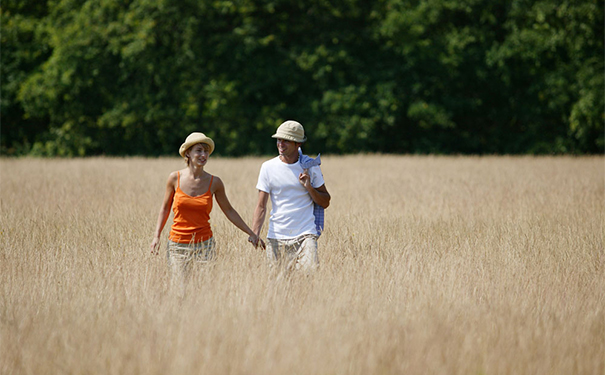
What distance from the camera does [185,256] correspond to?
5156 mm

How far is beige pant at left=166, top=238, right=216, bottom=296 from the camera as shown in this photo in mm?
5105

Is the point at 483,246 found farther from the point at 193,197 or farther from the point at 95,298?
the point at 95,298

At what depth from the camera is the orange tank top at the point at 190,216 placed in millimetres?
5129

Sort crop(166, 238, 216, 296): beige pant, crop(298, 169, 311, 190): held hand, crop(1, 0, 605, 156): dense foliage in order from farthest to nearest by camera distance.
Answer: crop(1, 0, 605, 156): dense foliage
crop(298, 169, 311, 190): held hand
crop(166, 238, 216, 296): beige pant

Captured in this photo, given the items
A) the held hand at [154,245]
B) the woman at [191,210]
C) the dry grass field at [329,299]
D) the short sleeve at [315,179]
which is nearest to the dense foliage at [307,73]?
the dry grass field at [329,299]

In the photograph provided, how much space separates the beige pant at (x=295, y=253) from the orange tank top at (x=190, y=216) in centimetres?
68

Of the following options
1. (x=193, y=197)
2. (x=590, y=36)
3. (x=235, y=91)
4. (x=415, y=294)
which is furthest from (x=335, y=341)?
(x=590, y=36)

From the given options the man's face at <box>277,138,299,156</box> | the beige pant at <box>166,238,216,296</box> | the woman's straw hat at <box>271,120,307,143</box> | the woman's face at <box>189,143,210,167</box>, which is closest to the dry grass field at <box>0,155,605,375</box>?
the beige pant at <box>166,238,216,296</box>

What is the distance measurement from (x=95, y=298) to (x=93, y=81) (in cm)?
2415

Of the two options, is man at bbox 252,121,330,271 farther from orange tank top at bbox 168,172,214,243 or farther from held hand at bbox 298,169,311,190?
orange tank top at bbox 168,172,214,243

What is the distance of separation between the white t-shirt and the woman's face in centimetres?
56

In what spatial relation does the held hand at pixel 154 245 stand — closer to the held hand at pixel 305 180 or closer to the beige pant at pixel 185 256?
the beige pant at pixel 185 256

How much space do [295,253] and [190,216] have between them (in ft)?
3.34

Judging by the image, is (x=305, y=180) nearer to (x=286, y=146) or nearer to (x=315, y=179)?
(x=315, y=179)
